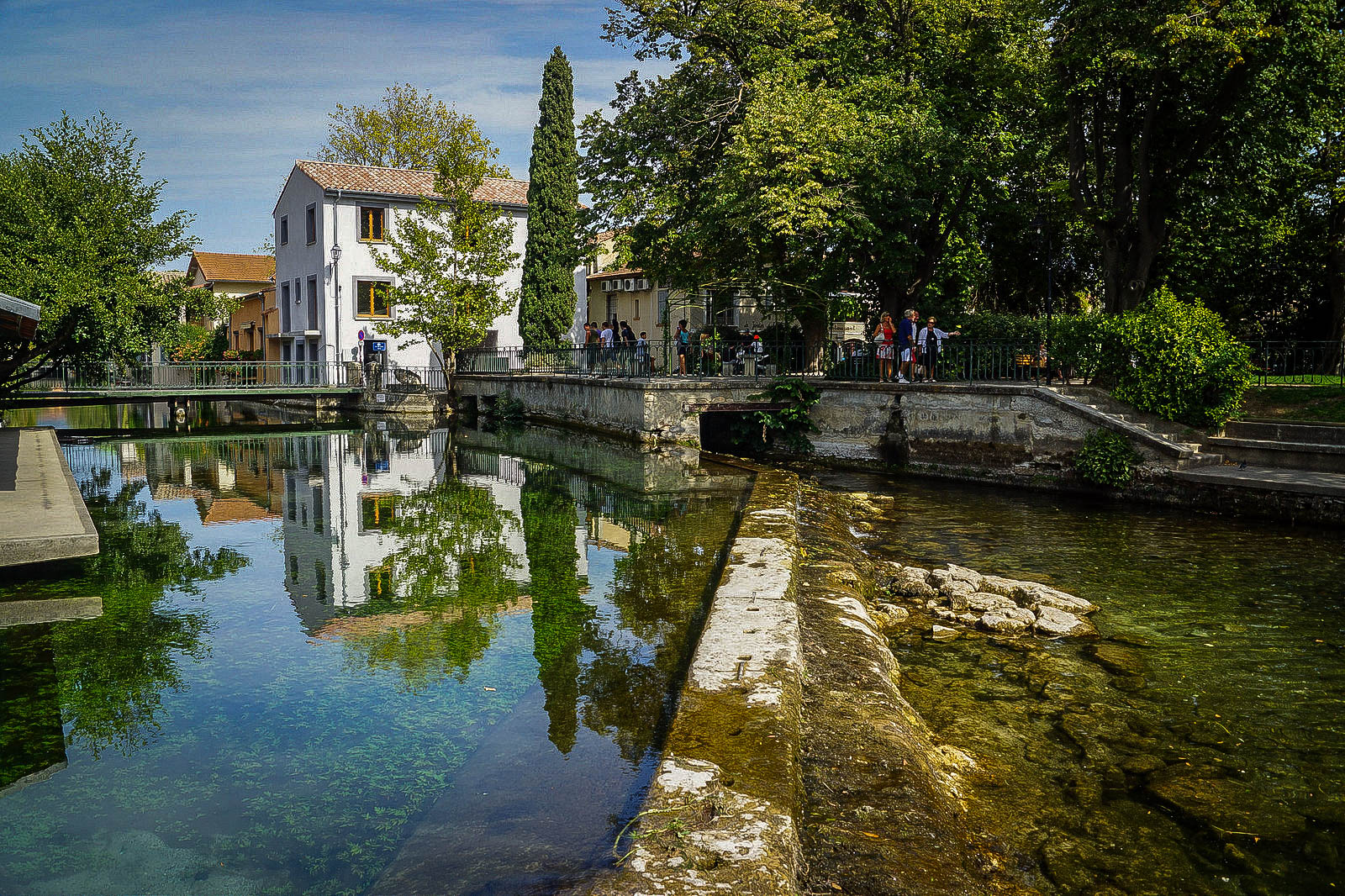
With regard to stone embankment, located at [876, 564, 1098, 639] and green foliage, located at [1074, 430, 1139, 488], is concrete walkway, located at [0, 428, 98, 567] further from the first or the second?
green foliage, located at [1074, 430, 1139, 488]

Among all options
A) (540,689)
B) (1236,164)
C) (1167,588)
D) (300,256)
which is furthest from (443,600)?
(300,256)

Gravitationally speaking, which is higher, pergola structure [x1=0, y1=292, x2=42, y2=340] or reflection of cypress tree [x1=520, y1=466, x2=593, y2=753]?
pergola structure [x1=0, y1=292, x2=42, y2=340]

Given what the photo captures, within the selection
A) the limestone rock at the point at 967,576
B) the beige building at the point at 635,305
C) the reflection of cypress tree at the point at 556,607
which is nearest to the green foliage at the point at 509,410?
the beige building at the point at 635,305

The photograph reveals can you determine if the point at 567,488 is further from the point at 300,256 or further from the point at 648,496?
the point at 300,256

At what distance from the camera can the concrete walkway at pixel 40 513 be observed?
297 inches

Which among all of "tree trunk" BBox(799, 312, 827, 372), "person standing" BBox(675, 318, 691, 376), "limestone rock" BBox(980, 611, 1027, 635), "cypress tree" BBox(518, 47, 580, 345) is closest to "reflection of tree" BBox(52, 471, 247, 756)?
"limestone rock" BBox(980, 611, 1027, 635)

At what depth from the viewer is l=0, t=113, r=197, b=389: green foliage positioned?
22.2 m

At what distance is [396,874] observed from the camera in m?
3.93

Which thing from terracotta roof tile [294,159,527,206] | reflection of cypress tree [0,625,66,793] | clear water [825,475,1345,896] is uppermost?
terracotta roof tile [294,159,527,206]

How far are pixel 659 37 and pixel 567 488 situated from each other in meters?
11.8

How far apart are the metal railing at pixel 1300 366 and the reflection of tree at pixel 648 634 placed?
1163 centimetres

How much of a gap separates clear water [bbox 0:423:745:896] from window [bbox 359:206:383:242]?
25.2 m

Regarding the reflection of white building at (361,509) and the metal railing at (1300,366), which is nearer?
the reflection of white building at (361,509)

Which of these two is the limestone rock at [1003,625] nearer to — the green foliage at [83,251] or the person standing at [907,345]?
the person standing at [907,345]
